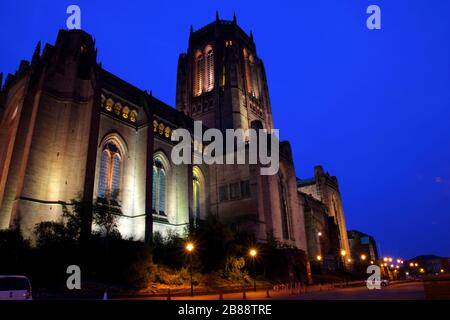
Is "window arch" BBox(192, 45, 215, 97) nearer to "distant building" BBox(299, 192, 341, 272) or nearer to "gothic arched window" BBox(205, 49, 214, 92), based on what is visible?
"gothic arched window" BBox(205, 49, 214, 92)

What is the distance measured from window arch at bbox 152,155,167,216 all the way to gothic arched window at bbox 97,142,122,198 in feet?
15.5

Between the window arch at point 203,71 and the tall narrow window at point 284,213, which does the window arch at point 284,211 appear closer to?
the tall narrow window at point 284,213

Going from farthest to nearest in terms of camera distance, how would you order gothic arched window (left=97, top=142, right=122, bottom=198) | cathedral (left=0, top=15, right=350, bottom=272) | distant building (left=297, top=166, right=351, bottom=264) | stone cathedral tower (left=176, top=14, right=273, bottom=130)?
distant building (left=297, top=166, right=351, bottom=264)
stone cathedral tower (left=176, top=14, right=273, bottom=130)
gothic arched window (left=97, top=142, right=122, bottom=198)
cathedral (left=0, top=15, right=350, bottom=272)

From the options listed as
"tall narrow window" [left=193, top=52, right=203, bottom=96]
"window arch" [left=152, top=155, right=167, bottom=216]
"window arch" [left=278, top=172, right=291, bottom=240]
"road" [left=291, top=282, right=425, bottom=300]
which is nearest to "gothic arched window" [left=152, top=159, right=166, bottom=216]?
"window arch" [left=152, top=155, right=167, bottom=216]

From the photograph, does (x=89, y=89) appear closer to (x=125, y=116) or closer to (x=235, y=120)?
(x=125, y=116)

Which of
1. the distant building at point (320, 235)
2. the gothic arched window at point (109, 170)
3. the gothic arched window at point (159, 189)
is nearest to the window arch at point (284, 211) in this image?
the distant building at point (320, 235)

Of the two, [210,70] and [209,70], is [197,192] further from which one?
[209,70]

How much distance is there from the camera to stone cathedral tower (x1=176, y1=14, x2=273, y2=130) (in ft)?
197

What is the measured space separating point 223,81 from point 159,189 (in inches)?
1277

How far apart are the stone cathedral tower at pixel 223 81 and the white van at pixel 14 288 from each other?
47709mm

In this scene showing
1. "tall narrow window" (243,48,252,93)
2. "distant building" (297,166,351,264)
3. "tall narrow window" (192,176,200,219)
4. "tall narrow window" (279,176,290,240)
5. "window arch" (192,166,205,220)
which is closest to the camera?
"tall narrow window" (192,176,200,219)

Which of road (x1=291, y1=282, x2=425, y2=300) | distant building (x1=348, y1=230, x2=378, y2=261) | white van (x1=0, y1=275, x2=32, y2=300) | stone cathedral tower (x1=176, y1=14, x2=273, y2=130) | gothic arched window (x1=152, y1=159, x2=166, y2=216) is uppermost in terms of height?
stone cathedral tower (x1=176, y1=14, x2=273, y2=130)

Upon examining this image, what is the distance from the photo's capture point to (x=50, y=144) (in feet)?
93.7

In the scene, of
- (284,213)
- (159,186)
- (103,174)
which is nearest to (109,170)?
(103,174)
